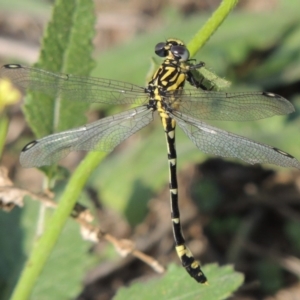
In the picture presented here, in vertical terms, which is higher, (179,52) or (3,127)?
(179,52)

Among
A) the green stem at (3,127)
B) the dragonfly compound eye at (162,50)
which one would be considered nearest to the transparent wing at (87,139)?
the green stem at (3,127)

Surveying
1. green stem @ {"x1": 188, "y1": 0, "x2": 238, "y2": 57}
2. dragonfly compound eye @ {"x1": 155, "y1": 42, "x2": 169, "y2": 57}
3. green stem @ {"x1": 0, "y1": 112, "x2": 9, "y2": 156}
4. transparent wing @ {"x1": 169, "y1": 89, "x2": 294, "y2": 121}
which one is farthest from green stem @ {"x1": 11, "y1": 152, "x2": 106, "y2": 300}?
dragonfly compound eye @ {"x1": 155, "y1": 42, "x2": 169, "y2": 57}

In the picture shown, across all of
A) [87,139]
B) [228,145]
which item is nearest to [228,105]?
[228,145]

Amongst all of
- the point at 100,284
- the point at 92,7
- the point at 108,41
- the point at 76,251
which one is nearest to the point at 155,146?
the point at 100,284

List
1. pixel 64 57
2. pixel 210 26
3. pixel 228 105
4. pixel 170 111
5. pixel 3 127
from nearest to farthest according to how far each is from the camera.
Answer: pixel 210 26
pixel 3 127
pixel 64 57
pixel 228 105
pixel 170 111

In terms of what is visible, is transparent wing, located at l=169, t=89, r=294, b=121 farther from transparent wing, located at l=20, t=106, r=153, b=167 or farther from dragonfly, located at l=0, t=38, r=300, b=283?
transparent wing, located at l=20, t=106, r=153, b=167

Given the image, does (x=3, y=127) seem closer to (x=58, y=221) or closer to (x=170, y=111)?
(x=58, y=221)

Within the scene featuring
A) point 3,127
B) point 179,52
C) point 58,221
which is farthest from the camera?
point 179,52

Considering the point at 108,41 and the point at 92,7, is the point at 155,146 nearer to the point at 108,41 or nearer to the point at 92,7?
the point at 92,7
